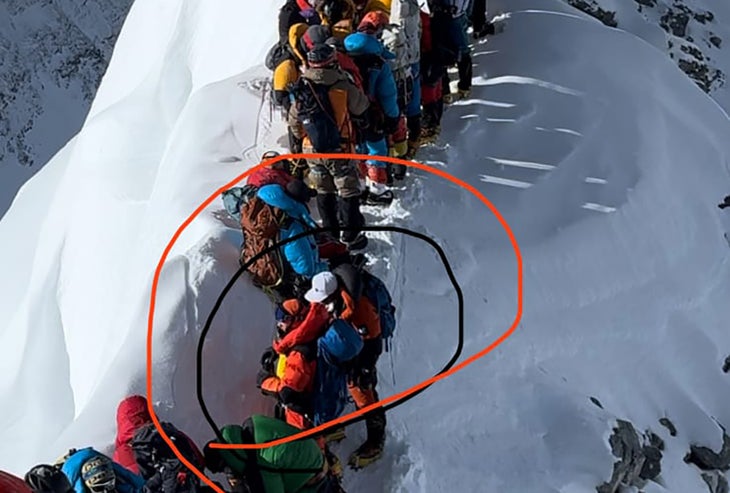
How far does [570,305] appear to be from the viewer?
9820 mm

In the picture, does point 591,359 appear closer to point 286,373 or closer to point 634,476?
point 634,476

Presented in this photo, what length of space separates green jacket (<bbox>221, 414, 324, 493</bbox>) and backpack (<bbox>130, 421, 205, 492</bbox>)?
0.26m

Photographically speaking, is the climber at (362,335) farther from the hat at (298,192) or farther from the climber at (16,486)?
the climber at (16,486)

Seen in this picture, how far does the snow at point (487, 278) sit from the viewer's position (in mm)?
7871

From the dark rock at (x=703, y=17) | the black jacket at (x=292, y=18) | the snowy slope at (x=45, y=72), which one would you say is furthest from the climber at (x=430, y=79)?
the snowy slope at (x=45, y=72)

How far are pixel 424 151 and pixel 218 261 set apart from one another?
3307 millimetres

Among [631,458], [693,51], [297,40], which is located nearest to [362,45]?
[297,40]

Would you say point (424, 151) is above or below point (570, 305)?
above

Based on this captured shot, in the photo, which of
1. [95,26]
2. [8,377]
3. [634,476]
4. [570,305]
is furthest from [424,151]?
[95,26]

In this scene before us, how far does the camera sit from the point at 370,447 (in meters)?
7.40

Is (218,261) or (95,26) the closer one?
(218,261)

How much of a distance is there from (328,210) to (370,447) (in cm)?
250

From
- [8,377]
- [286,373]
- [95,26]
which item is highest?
[286,373]

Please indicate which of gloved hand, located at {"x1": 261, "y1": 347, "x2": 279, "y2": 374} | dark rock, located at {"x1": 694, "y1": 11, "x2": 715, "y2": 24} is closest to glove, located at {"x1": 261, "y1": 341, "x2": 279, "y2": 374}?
gloved hand, located at {"x1": 261, "y1": 347, "x2": 279, "y2": 374}
